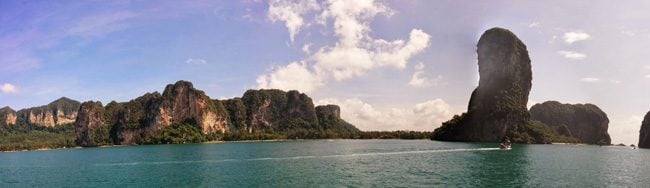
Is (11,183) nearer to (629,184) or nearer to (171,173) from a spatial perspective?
(171,173)

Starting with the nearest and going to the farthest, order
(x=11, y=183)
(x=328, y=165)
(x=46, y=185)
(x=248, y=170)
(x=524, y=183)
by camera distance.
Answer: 1. (x=524, y=183)
2. (x=46, y=185)
3. (x=11, y=183)
4. (x=248, y=170)
5. (x=328, y=165)

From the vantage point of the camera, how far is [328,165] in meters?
77.9

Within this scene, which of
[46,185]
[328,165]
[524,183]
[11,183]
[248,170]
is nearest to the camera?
[524,183]

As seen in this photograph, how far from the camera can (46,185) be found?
207 ft

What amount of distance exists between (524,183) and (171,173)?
4854 cm

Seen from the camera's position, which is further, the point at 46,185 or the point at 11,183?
the point at 11,183

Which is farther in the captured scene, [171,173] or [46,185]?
[171,173]

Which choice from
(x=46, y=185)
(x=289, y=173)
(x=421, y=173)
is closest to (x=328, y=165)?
(x=289, y=173)

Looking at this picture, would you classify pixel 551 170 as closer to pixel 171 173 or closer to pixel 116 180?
pixel 171 173

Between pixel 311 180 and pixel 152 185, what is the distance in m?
19.0

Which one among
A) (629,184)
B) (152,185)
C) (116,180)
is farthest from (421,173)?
(116,180)

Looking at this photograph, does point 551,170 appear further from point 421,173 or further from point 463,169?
point 421,173

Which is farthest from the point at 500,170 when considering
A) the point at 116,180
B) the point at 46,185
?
the point at 46,185

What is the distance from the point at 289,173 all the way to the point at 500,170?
30366 millimetres
